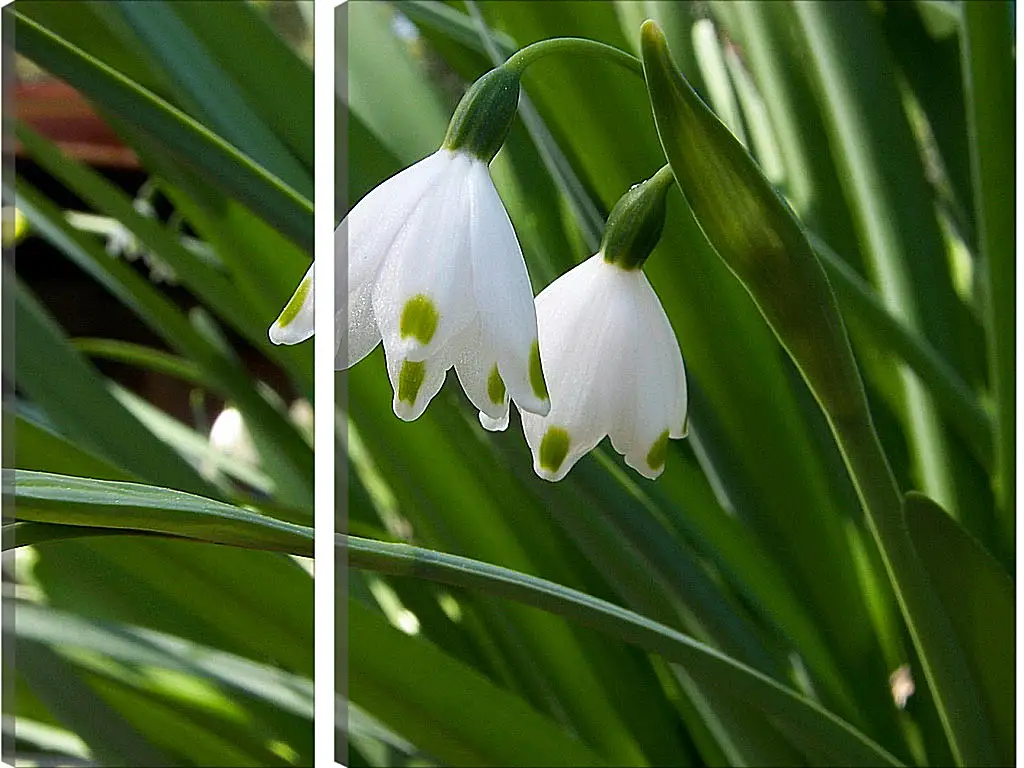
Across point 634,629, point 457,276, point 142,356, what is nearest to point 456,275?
point 457,276

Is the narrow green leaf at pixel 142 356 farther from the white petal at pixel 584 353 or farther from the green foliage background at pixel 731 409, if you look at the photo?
the white petal at pixel 584 353

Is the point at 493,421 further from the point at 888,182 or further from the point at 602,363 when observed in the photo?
the point at 888,182

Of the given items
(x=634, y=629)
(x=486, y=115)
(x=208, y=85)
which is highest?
(x=208, y=85)

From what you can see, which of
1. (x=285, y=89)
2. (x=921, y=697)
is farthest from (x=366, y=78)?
(x=921, y=697)

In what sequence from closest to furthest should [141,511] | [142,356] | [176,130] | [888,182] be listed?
[141,511] < [176,130] < [888,182] < [142,356]

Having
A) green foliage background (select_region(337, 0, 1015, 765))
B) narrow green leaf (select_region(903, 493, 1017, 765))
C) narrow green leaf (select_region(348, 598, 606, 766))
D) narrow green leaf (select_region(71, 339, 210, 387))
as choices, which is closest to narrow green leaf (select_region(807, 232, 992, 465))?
green foliage background (select_region(337, 0, 1015, 765))

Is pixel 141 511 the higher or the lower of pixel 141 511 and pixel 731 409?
the lower

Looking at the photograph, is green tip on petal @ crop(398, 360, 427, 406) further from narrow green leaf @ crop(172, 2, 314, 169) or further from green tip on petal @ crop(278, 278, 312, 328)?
narrow green leaf @ crop(172, 2, 314, 169)
